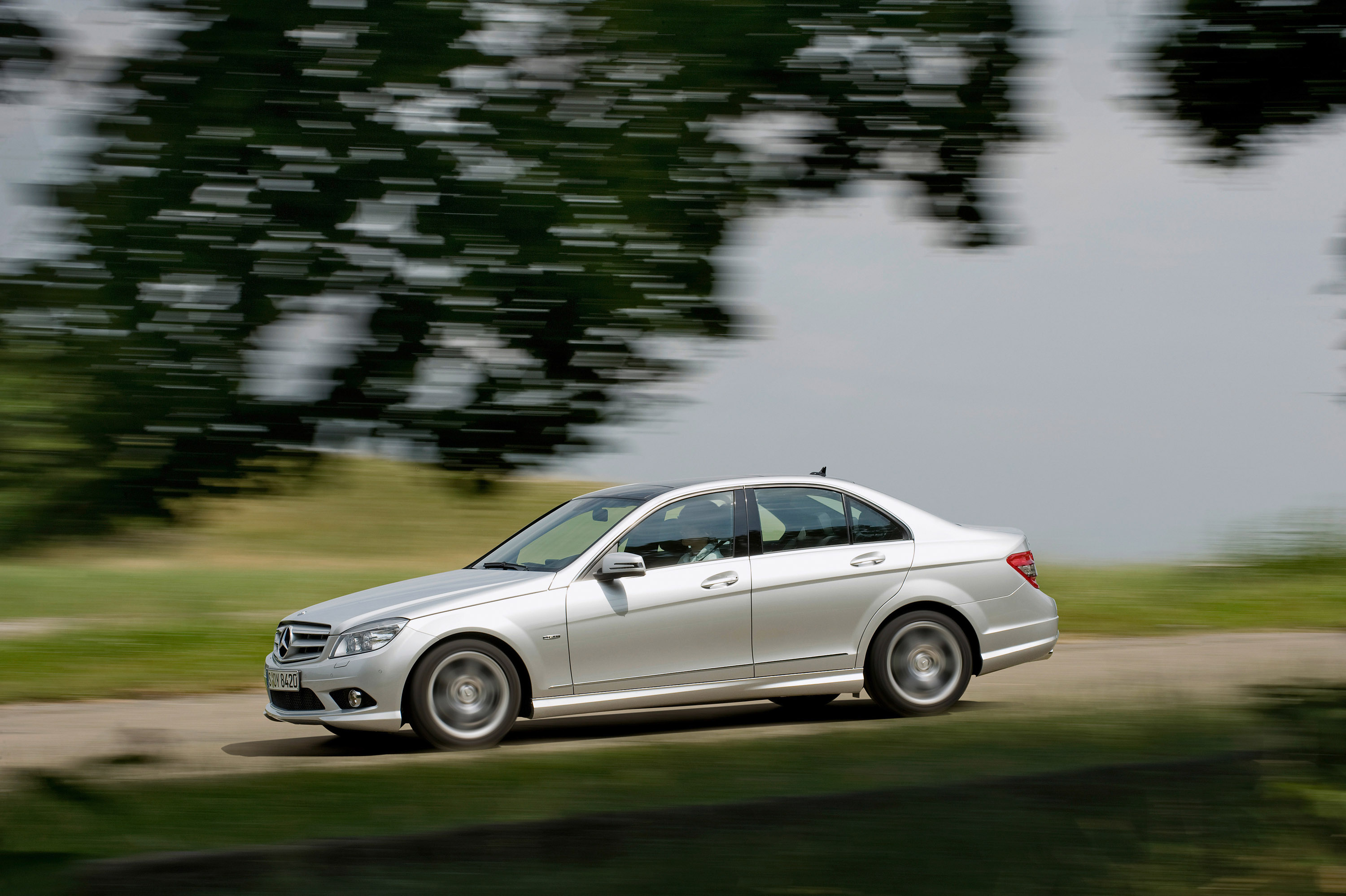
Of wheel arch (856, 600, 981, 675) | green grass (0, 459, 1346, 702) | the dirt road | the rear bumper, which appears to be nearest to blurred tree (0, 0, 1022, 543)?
green grass (0, 459, 1346, 702)

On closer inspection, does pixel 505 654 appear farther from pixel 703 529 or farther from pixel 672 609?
pixel 703 529

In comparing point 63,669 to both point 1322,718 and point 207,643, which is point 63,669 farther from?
point 1322,718

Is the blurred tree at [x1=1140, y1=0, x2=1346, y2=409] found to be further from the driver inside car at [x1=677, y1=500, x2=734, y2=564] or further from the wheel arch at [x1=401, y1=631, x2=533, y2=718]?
the wheel arch at [x1=401, y1=631, x2=533, y2=718]

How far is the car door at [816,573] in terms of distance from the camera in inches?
352

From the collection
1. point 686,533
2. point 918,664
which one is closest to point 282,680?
point 686,533

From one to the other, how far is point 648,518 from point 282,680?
256 centimetres

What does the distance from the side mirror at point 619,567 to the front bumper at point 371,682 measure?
4.01 ft

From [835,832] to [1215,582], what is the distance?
1140 centimetres

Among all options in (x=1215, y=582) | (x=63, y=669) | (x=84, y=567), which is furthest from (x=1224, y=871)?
(x=1215, y=582)

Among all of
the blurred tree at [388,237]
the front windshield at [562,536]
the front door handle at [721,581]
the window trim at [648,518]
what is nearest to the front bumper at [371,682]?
the front windshield at [562,536]

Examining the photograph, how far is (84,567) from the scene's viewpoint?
3.98 meters

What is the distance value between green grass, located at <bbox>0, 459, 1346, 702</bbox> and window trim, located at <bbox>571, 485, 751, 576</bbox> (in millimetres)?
1494

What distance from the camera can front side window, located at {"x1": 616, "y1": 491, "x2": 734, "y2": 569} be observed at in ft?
29.4

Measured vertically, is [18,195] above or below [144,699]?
above
